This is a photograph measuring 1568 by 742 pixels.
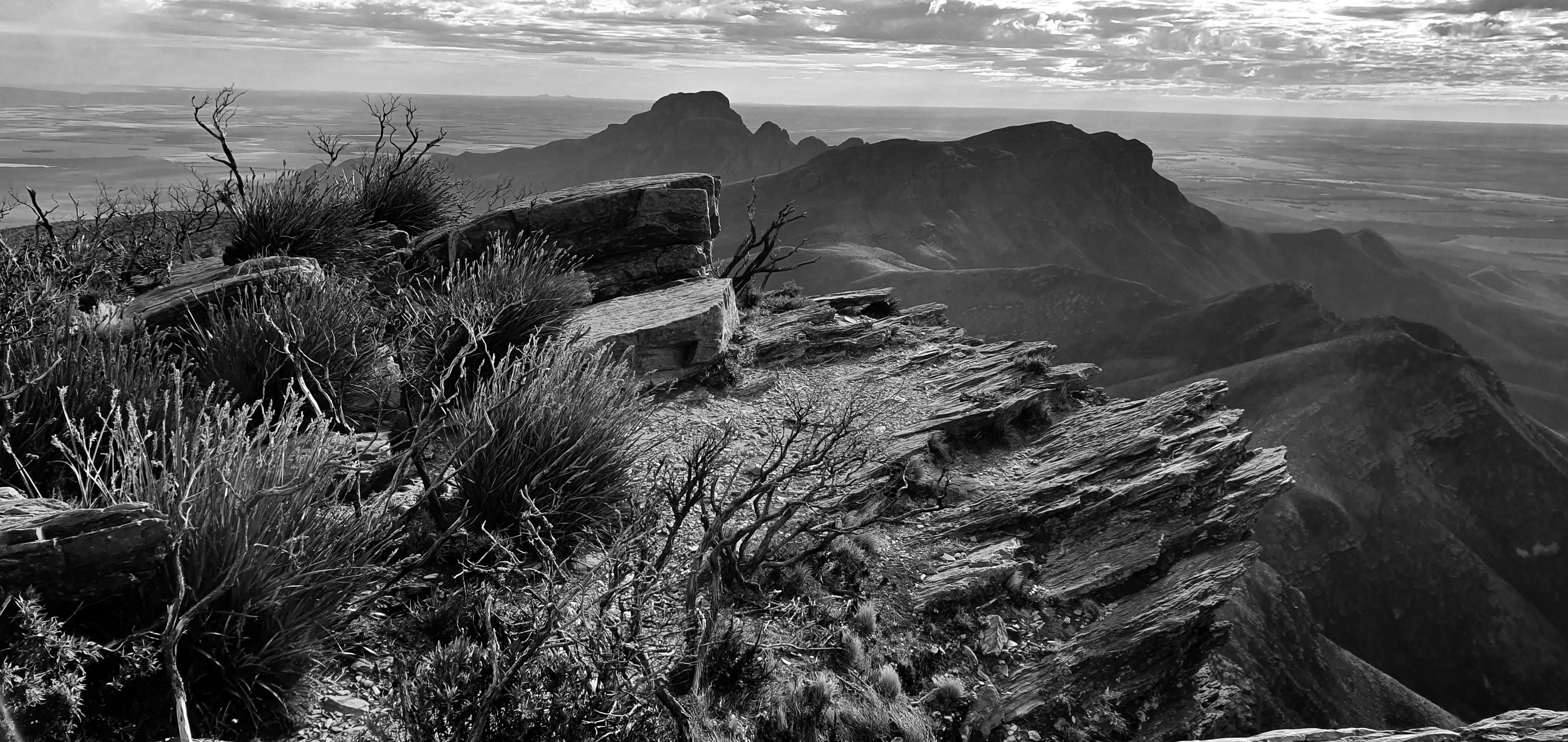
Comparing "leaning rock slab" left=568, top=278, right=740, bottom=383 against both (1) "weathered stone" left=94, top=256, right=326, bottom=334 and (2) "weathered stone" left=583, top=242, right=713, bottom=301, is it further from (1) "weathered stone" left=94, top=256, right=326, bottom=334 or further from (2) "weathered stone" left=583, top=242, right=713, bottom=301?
(1) "weathered stone" left=94, top=256, right=326, bottom=334

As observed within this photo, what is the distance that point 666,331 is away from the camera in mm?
10023

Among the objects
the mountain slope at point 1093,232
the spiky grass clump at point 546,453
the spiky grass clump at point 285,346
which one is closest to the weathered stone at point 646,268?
the spiky grass clump at point 285,346

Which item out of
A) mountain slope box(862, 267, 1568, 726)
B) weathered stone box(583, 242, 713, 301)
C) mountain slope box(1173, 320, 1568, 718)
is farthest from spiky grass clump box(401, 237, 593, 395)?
mountain slope box(1173, 320, 1568, 718)

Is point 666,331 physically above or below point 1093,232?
above

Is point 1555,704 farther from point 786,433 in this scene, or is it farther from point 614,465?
point 614,465

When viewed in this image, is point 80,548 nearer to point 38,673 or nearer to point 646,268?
point 38,673

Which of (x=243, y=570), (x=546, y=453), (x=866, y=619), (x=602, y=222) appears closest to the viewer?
(x=243, y=570)

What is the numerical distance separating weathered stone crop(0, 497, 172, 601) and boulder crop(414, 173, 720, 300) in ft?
29.0

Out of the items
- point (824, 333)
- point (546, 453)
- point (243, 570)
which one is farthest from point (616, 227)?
point (243, 570)

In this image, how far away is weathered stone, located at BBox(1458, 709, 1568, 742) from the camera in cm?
497

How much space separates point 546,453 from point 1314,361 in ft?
264

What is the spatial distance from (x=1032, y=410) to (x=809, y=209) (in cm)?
13840

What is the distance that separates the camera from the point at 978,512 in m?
9.02

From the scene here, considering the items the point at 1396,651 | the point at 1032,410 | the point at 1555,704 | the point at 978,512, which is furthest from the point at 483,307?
the point at 1555,704
